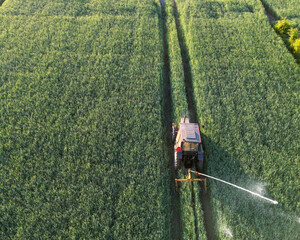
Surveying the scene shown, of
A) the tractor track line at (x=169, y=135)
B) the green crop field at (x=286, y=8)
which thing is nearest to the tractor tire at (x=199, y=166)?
the tractor track line at (x=169, y=135)

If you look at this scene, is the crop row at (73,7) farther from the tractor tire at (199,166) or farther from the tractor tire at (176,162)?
the tractor tire at (199,166)

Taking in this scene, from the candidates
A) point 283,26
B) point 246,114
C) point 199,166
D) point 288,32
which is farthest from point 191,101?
point 288,32

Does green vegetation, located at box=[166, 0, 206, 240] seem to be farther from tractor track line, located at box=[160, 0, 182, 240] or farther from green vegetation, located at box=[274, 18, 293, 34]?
green vegetation, located at box=[274, 18, 293, 34]

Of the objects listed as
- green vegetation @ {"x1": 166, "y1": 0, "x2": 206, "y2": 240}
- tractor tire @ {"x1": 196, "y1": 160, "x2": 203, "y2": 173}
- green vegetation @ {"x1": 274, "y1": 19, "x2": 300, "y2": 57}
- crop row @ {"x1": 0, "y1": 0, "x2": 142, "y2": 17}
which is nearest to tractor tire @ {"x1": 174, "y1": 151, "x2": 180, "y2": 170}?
green vegetation @ {"x1": 166, "y1": 0, "x2": 206, "y2": 240}

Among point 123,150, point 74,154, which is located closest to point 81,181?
point 74,154

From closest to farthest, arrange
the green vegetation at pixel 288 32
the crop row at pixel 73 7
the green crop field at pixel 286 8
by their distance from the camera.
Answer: the green vegetation at pixel 288 32 → the crop row at pixel 73 7 → the green crop field at pixel 286 8

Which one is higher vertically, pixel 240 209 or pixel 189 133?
pixel 189 133

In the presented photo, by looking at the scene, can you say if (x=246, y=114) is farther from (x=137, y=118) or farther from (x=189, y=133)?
(x=137, y=118)
